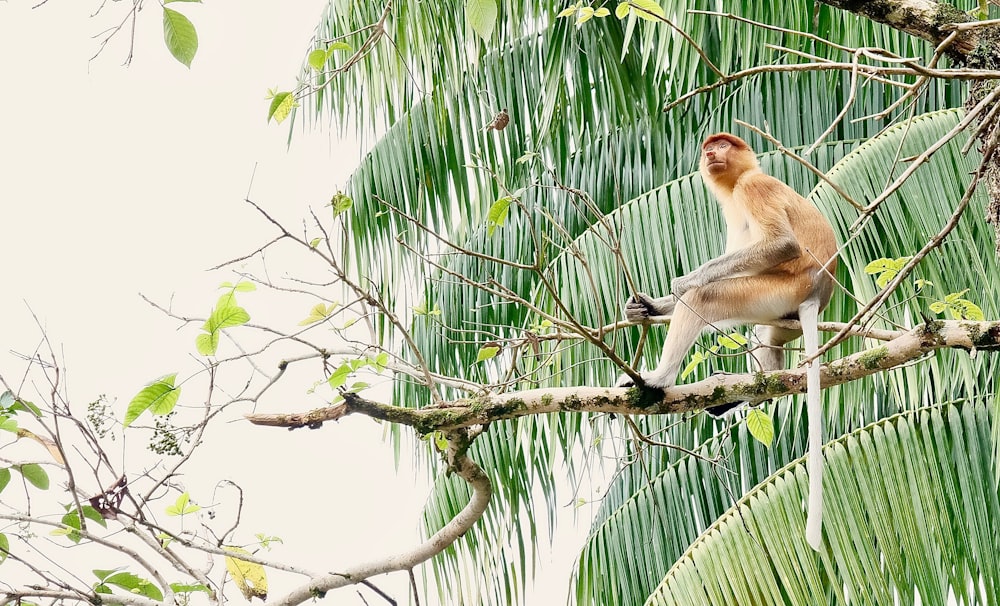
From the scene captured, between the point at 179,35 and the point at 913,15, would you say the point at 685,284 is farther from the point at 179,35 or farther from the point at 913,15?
the point at 179,35

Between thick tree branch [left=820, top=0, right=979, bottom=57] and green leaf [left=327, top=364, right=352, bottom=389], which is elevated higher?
thick tree branch [left=820, top=0, right=979, bottom=57]

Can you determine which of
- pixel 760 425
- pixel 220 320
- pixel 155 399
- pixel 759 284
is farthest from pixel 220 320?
pixel 759 284

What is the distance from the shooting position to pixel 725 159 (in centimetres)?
280

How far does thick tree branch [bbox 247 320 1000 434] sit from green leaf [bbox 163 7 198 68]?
78 cm

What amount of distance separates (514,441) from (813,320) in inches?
66.5

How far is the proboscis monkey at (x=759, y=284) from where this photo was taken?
2.23 metres

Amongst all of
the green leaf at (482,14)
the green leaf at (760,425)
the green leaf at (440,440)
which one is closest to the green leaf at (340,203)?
the green leaf at (440,440)

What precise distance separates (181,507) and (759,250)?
1460mm

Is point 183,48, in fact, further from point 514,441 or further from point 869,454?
point 514,441

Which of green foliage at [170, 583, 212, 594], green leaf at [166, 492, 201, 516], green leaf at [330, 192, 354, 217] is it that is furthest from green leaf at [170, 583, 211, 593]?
green leaf at [330, 192, 354, 217]

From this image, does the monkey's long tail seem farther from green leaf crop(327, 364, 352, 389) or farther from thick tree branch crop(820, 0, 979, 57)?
green leaf crop(327, 364, 352, 389)

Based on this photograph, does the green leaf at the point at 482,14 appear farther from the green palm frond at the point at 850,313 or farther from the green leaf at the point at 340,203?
the green palm frond at the point at 850,313

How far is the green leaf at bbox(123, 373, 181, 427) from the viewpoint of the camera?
58.3 inches

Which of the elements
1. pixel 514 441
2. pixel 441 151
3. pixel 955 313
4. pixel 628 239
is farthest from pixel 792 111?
pixel 955 313
